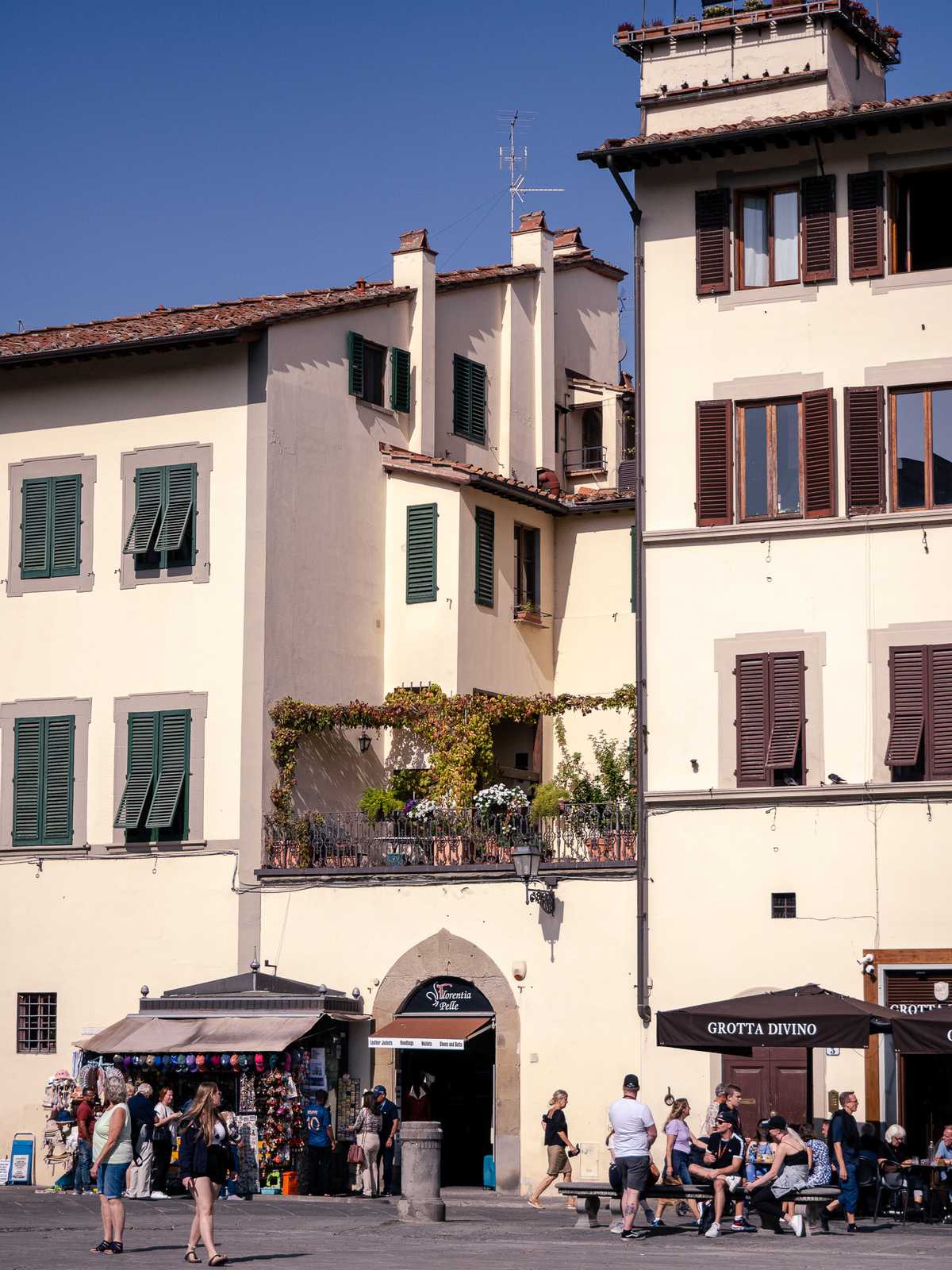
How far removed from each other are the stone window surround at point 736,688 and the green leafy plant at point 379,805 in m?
5.40

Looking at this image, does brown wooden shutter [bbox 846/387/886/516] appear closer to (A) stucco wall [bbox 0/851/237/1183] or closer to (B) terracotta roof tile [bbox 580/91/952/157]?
(B) terracotta roof tile [bbox 580/91/952/157]

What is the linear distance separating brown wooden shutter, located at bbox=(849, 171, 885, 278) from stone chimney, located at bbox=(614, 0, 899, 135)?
1659mm

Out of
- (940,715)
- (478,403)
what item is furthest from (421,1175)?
(478,403)

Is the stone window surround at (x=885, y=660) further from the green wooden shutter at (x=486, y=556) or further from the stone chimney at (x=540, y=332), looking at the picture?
the stone chimney at (x=540, y=332)

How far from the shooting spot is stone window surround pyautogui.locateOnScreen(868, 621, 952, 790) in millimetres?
26078

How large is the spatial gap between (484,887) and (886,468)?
7423mm

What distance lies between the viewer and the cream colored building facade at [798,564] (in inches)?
1019

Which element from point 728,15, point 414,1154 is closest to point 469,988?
point 414,1154

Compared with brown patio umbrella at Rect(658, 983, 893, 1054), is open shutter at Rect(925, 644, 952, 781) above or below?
above

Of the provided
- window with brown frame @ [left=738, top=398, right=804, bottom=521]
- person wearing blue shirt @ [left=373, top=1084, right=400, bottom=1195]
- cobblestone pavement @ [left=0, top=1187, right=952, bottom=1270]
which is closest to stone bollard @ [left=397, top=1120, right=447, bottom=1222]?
cobblestone pavement @ [left=0, top=1187, right=952, bottom=1270]

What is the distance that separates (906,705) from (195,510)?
419 inches

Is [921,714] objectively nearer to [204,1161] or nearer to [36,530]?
[204,1161]

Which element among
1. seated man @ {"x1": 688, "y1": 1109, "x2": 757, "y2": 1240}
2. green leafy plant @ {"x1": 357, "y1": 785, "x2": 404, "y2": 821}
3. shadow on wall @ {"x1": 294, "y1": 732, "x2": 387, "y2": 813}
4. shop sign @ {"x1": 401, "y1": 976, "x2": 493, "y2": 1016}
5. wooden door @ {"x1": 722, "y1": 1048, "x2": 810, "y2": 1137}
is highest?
shadow on wall @ {"x1": 294, "y1": 732, "x2": 387, "y2": 813}

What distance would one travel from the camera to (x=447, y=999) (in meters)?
28.5
